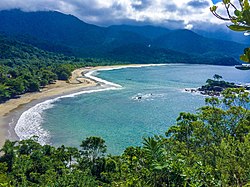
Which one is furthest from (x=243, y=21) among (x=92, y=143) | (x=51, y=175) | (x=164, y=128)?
(x=164, y=128)

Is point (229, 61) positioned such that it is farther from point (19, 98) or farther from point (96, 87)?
point (19, 98)

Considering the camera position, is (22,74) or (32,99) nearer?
(32,99)

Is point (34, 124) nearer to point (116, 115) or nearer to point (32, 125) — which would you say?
point (32, 125)

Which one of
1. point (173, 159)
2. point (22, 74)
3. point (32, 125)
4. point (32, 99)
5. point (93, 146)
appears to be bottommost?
point (32, 125)

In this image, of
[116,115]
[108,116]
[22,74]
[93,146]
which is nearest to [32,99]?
[108,116]

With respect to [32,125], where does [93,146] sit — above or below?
above

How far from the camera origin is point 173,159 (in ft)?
29.1

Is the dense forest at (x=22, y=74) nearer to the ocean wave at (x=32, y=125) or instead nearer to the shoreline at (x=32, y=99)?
the shoreline at (x=32, y=99)

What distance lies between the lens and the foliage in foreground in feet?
27.6

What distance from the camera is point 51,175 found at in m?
20.4

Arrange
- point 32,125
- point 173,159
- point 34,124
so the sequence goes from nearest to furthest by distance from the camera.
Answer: point 173,159 < point 32,125 < point 34,124

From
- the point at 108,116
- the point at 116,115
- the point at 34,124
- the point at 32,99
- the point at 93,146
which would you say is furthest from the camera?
the point at 32,99

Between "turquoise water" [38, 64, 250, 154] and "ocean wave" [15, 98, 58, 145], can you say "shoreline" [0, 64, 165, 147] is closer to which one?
"ocean wave" [15, 98, 58, 145]

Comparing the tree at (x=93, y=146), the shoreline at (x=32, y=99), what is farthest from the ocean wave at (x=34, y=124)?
the tree at (x=93, y=146)
